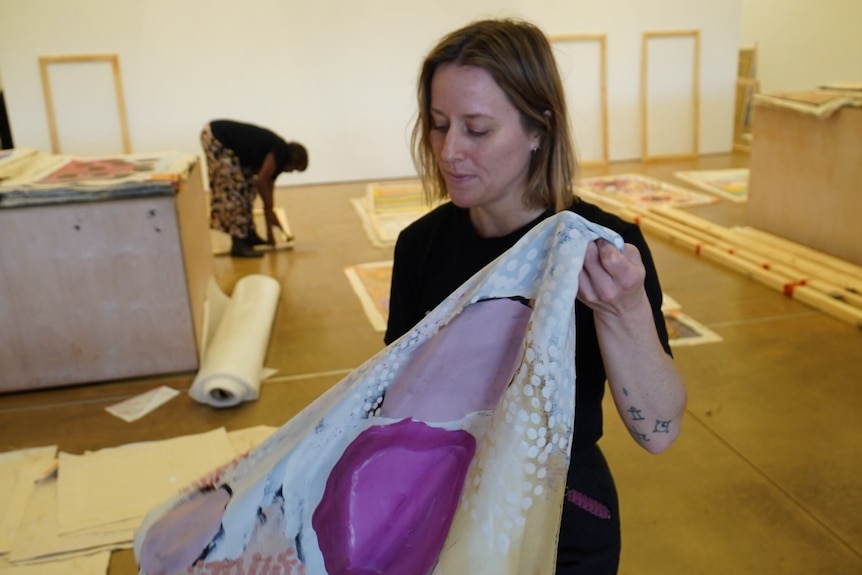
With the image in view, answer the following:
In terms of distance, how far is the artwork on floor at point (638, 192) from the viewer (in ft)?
18.4

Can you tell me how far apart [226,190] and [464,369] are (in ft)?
12.6

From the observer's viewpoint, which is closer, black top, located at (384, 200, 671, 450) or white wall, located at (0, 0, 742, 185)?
black top, located at (384, 200, 671, 450)

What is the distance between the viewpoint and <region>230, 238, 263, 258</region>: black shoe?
473 centimetres

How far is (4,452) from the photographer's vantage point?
8.52 feet

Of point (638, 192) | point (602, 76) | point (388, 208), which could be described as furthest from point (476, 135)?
point (602, 76)

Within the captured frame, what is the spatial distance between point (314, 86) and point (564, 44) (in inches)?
90.9

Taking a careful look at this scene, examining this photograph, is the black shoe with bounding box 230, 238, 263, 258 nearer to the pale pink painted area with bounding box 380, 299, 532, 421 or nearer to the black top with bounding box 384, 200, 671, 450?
the black top with bounding box 384, 200, 671, 450

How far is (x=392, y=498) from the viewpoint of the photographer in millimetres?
1127

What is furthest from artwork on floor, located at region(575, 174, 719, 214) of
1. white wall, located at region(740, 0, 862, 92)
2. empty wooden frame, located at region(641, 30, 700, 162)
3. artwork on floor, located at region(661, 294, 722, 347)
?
white wall, located at region(740, 0, 862, 92)

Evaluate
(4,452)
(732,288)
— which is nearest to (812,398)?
(732,288)

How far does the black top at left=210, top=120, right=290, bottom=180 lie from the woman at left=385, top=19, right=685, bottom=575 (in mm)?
3386

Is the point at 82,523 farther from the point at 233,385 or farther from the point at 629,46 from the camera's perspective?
the point at 629,46

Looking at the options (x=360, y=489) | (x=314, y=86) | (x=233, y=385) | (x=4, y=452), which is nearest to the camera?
(x=360, y=489)

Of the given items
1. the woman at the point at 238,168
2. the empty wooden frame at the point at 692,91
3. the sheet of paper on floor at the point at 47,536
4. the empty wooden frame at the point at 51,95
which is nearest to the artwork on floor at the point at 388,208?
the woman at the point at 238,168
